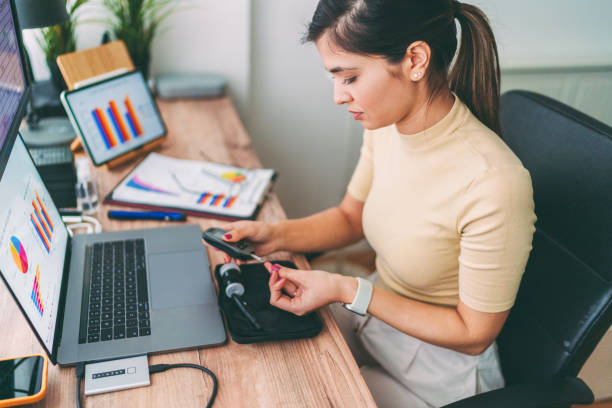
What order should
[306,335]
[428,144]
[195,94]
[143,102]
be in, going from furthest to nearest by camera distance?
1. [195,94]
2. [143,102]
3. [428,144]
4. [306,335]

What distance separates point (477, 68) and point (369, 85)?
0.70ft

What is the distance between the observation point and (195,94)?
1.78m

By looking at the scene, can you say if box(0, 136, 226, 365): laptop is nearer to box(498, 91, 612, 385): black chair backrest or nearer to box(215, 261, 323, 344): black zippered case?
box(215, 261, 323, 344): black zippered case

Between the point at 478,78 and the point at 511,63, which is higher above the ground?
the point at 478,78

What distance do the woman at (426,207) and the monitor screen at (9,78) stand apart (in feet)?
1.38

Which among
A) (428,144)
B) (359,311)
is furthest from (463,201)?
(359,311)

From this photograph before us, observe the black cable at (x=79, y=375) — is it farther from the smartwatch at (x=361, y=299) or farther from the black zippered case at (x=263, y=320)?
the smartwatch at (x=361, y=299)

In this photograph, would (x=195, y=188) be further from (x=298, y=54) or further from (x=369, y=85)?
(x=298, y=54)

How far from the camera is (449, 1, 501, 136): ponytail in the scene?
853mm

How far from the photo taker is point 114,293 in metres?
0.87

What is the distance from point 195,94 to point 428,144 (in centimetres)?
109

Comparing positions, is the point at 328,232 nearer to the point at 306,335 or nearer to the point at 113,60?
the point at 306,335

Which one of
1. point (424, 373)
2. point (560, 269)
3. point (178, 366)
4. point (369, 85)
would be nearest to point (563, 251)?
point (560, 269)

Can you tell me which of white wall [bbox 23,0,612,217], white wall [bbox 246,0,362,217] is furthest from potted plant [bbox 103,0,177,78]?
white wall [bbox 246,0,362,217]
